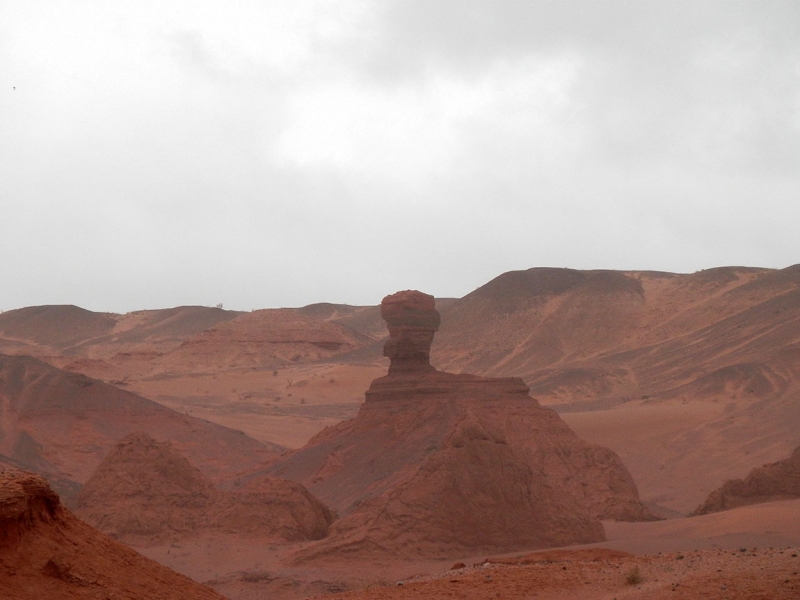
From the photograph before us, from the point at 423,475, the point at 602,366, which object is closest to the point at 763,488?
the point at 423,475

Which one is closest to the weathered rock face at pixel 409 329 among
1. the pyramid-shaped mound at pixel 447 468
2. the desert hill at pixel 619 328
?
the pyramid-shaped mound at pixel 447 468

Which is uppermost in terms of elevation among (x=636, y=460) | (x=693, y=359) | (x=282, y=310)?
(x=282, y=310)

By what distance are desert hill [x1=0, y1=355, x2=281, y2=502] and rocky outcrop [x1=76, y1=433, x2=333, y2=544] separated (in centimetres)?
1163

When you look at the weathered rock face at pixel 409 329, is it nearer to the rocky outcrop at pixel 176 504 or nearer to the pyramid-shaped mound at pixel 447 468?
the pyramid-shaped mound at pixel 447 468

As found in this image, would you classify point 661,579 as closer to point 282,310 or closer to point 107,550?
point 107,550

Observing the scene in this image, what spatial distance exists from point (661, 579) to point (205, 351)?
7616cm

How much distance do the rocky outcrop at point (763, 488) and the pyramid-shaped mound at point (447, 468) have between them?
2022 mm

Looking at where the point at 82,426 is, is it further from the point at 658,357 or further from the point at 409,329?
the point at 658,357

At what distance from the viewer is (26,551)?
8.95m

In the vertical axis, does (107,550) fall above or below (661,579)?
above

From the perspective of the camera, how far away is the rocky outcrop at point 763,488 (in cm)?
2634

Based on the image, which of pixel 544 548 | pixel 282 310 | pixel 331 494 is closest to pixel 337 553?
pixel 544 548

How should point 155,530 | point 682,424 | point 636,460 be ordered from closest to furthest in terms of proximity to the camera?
point 155,530, point 636,460, point 682,424

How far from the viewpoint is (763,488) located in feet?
87.1
